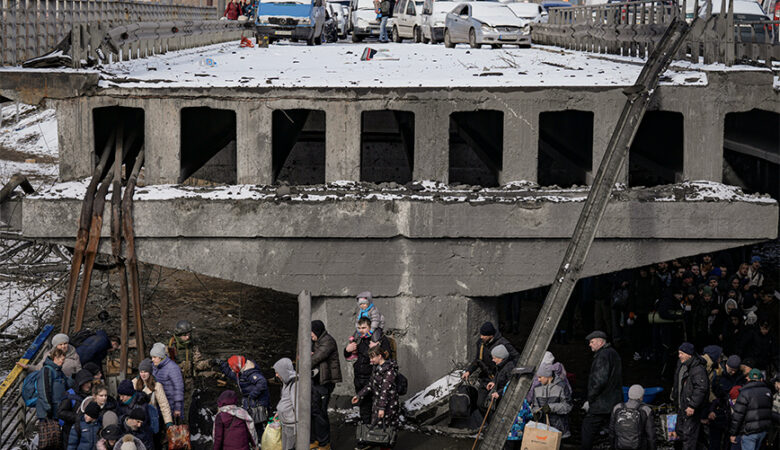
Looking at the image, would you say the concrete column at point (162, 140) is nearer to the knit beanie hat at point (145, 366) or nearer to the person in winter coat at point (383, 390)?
the knit beanie hat at point (145, 366)

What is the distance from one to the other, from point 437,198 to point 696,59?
553 centimetres

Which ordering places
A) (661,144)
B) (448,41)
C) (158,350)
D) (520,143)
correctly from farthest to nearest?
(448,41) < (661,144) < (520,143) < (158,350)

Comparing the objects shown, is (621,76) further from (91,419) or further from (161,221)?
(91,419)

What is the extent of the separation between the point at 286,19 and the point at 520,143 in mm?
17533

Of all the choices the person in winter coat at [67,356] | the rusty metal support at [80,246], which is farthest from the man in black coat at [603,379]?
the rusty metal support at [80,246]

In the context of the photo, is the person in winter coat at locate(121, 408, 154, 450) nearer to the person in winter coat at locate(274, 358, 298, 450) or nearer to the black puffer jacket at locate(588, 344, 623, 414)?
the person in winter coat at locate(274, 358, 298, 450)

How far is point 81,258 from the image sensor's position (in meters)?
13.6

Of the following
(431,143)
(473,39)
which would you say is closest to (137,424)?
(431,143)

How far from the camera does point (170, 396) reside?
11367 millimetres

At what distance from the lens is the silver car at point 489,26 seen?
27094 mm

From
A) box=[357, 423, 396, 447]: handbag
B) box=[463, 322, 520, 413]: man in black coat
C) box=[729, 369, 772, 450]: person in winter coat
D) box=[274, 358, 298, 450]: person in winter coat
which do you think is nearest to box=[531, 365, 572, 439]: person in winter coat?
box=[463, 322, 520, 413]: man in black coat

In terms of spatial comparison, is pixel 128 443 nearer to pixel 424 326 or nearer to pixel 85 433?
pixel 85 433

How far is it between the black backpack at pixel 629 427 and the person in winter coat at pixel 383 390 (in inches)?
98.3

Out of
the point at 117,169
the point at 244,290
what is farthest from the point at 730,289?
the point at 244,290
